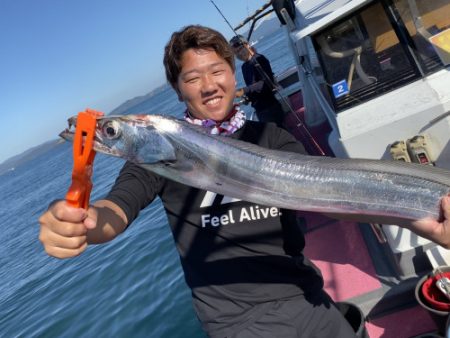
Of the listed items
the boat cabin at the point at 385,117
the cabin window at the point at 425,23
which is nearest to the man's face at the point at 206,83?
the boat cabin at the point at 385,117

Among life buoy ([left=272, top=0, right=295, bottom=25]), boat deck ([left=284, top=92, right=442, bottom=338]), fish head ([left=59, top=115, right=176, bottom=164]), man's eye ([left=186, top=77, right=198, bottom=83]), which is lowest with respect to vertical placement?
boat deck ([left=284, top=92, right=442, bottom=338])

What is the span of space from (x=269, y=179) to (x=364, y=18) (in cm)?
373

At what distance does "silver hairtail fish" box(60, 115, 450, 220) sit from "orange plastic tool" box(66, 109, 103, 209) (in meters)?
0.29

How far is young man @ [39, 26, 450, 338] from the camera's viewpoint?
253 cm

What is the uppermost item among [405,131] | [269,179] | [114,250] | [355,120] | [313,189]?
[269,179]

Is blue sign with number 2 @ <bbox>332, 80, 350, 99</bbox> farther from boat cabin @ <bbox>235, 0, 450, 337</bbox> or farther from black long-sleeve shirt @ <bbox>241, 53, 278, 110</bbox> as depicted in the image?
black long-sleeve shirt @ <bbox>241, 53, 278, 110</bbox>

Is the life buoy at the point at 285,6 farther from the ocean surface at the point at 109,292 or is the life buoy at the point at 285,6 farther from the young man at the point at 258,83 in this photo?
the ocean surface at the point at 109,292

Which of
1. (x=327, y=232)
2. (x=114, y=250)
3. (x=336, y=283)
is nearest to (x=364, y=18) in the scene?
(x=327, y=232)

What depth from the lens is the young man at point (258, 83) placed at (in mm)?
8023

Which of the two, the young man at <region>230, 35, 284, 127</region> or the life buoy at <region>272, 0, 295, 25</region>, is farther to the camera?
the young man at <region>230, 35, 284, 127</region>

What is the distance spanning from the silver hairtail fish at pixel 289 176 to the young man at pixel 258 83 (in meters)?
5.80

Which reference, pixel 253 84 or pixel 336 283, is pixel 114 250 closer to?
pixel 253 84

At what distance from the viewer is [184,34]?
2670 mm

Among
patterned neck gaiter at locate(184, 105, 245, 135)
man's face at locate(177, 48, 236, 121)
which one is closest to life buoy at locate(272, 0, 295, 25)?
man's face at locate(177, 48, 236, 121)
